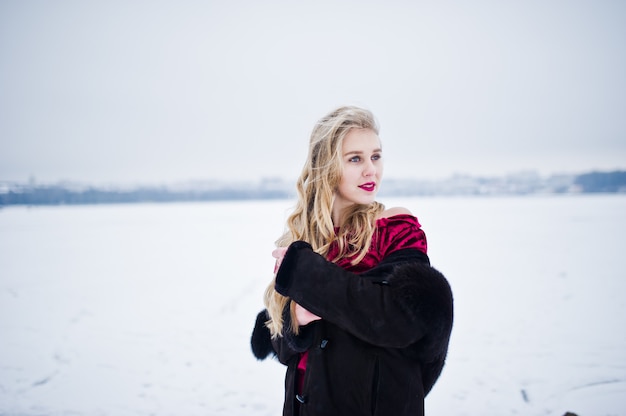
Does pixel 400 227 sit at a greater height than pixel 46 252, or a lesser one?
greater

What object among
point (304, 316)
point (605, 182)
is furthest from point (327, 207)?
point (605, 182)

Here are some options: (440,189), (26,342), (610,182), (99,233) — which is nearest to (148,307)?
(26,342)

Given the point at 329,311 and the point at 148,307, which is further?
the point at 148,307

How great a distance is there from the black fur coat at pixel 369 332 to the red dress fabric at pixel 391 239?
0.16 ft

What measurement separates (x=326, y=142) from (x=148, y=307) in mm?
6201

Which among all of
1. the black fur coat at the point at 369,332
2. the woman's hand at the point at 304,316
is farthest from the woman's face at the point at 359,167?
the woman's hand at the point at 304,316

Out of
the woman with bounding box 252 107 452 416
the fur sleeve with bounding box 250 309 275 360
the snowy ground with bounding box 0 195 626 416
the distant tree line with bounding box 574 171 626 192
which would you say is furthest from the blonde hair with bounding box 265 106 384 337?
the distant tree line with bounding box 574 171 626 192

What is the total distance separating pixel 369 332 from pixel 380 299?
0.11 metres

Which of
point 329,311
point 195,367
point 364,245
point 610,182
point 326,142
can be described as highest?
point 610,182

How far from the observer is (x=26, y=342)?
5.12 meters

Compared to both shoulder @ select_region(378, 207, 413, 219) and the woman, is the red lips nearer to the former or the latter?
the woman

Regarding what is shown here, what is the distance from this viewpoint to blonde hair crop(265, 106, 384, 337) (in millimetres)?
1533

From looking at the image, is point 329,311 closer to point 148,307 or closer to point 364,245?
point 364,245

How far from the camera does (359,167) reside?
5.07 feet
